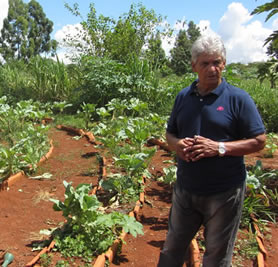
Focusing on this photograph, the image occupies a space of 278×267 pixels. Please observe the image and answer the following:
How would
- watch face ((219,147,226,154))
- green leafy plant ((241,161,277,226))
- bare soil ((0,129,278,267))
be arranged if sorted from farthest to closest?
1. green leafy plant ((241,161,277,226))
2. bare soil ((0,129,278,267))
3. watch face ((219,147,226,154))

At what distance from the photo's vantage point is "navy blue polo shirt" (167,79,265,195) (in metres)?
1.81

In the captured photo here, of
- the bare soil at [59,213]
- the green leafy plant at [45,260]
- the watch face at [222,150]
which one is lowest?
the green leafy plant at [45,260]

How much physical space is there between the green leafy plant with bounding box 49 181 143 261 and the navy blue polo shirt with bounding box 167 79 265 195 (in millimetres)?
967

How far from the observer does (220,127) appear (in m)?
1.84

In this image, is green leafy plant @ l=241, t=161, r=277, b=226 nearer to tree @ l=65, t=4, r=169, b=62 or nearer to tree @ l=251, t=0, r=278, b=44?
tree @ l=251, t=0, r=278, b=44

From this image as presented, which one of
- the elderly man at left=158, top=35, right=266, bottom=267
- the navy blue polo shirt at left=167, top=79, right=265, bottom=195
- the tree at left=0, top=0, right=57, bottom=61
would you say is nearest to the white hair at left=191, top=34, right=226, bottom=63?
the elderly man at left=158, top=35, right=266, bottom=267

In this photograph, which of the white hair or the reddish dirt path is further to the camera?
the reddish dirt path

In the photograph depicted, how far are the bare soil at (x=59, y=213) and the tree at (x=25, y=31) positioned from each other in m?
37.0

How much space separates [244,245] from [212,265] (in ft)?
3.39

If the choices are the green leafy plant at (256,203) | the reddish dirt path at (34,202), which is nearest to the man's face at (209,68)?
the green leafy plant at (256,203)

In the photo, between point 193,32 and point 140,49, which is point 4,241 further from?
point 193,32

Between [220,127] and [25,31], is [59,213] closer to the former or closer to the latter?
[220,127]

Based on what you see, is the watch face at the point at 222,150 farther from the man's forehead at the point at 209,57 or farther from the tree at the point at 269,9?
the tree at the point at 269,9

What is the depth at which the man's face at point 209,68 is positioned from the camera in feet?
6.00
